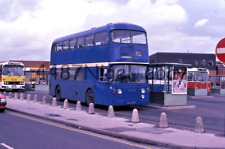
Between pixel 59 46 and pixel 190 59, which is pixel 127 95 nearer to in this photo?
pixel 59 46

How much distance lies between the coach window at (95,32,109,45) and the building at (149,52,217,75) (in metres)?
65.4

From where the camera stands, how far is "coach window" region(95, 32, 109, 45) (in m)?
19.4

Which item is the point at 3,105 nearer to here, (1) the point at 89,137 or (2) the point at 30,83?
(1) the point at 89,137

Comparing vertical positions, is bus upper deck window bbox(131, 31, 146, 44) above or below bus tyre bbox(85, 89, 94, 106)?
above

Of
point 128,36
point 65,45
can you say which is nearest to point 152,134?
point 128,36

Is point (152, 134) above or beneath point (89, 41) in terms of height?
beneath

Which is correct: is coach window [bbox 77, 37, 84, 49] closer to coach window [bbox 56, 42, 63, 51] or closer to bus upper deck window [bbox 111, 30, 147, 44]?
coach window [bbox 56, 42, 63, 51]

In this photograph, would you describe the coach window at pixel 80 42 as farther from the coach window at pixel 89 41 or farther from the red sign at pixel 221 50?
the red sign at pixel 221 50

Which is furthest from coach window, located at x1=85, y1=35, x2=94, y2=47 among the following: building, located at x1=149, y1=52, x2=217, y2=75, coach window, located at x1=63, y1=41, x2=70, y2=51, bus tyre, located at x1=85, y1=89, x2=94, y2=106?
building, located at x1=149, y1=52, x2=217, y2=75

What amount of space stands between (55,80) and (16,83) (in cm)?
1451

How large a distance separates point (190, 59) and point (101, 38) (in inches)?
2766

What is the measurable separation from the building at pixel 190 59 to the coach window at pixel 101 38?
65351 mm

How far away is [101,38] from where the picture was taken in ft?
65.7

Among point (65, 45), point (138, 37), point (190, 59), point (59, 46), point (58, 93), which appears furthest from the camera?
point (190, 59)
